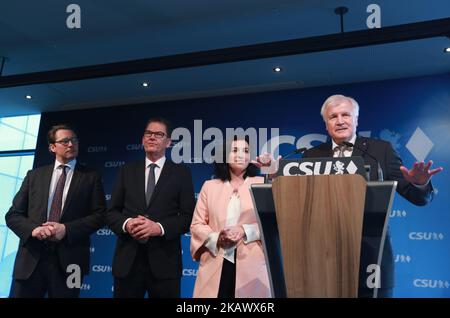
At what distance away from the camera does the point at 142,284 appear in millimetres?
2320

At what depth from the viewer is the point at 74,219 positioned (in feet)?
8.71

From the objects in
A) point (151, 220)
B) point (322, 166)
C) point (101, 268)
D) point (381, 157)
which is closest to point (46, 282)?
point (151, 220)

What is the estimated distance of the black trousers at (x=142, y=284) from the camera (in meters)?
2.28

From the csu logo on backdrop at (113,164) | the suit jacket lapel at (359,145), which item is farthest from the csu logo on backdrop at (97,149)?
the suit jacket lapel at (359,145)

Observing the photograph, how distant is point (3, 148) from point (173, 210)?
5173 mm

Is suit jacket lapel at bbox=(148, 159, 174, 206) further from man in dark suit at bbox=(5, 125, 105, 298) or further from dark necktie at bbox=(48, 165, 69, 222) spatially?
dark necktie at bbox=(48, 165, 69, 222)

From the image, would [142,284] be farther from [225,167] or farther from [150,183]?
[225,167]

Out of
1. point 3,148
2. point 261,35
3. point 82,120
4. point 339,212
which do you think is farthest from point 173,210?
point 3,148

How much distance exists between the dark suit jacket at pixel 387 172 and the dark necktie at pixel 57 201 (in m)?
1.55

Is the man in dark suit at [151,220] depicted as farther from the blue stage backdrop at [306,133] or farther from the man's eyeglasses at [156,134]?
the blue stage backdrop at [306,133]

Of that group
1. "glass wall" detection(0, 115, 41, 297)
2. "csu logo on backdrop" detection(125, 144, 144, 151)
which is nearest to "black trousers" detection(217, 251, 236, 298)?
"csu logo on backdrop" detection(125, 144, 144, 151)

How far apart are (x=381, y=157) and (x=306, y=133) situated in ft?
9.52

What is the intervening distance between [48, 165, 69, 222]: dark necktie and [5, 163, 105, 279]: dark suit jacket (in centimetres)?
4

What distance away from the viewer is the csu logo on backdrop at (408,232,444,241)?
163 inches
